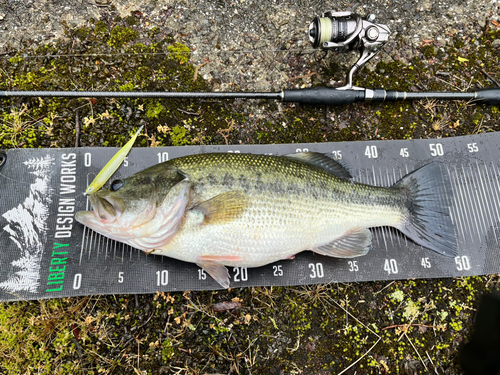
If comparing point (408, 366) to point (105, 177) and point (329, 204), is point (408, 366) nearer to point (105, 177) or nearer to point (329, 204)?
point (329, 204)

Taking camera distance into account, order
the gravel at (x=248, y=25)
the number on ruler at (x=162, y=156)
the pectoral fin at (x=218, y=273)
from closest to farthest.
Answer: the pectoral fin at (x=218, y=273), the number on ruler at (x=162, y=156), the gravel at (x=248, y=25)

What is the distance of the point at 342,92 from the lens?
307 cm

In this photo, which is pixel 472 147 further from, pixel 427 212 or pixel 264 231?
pixel 264 231

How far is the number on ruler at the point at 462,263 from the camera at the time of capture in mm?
2994

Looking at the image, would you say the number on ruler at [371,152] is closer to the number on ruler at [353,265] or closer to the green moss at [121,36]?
the number on ruler at [353,265]

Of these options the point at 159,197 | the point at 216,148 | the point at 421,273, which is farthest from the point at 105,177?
the point at 421,273

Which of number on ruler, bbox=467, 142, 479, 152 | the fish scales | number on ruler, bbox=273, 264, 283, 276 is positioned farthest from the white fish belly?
number on ruler, bbox=467, 142, 479, 152

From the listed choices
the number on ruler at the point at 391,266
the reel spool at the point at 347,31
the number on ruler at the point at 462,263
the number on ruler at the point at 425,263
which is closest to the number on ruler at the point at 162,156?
the reel spool at the point at 347,31

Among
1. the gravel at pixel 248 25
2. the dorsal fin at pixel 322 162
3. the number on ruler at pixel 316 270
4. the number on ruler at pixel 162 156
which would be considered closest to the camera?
the dorsal fin at pixel 322 162

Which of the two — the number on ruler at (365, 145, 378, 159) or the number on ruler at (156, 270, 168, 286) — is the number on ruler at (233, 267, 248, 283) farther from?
the number on ruler at (365, 145, 378, 159)

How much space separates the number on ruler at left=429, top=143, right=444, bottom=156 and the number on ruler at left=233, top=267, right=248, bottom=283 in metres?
2.36

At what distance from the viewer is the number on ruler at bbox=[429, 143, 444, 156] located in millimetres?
3230

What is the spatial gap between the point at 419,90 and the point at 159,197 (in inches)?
120

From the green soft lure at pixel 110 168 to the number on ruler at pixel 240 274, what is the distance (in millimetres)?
1520
